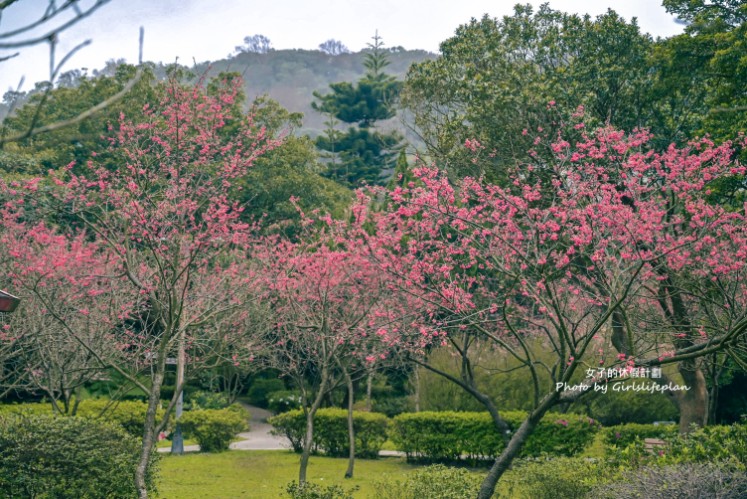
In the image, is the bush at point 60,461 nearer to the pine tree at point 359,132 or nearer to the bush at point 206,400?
the bush at point 206,400

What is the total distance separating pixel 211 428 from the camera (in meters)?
16.8

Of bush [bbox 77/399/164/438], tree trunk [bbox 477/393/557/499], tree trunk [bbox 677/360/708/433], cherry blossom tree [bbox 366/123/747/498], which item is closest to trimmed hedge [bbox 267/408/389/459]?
bush [bbox 77/399/164/438]

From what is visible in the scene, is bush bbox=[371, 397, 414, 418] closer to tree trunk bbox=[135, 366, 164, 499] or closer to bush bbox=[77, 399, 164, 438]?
bush bbox=[77, 399, 164, 438]

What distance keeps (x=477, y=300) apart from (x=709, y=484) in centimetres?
774

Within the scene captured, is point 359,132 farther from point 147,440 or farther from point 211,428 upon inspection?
point 147,440

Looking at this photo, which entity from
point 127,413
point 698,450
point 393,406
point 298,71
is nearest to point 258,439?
point 393,406

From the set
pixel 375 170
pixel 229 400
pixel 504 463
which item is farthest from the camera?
pixel 375 170

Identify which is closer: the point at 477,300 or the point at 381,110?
the point at 477,300

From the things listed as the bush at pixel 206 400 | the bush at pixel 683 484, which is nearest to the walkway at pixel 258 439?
the bush at pixel 206 400

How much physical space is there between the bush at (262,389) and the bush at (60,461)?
18.4m

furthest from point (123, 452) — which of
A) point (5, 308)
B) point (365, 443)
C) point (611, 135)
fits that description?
point (365, 443)

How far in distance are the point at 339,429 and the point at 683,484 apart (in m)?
10.9

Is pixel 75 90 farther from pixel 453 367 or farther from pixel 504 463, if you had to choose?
pixel 504 463

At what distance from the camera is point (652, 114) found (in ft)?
45.0
